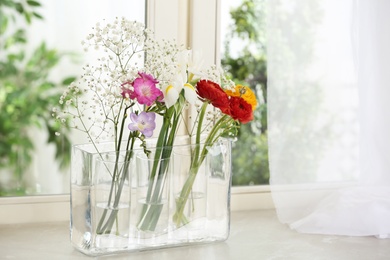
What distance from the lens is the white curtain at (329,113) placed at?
2.04 metres

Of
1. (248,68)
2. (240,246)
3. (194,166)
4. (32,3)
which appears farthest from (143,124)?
(248,68)

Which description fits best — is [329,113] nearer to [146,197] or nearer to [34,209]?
[146,197]

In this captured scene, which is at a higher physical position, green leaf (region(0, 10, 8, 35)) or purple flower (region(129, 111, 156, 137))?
green leaf (region(0, 10, 8, 35))

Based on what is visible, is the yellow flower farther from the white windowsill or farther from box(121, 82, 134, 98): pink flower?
the white windowsill

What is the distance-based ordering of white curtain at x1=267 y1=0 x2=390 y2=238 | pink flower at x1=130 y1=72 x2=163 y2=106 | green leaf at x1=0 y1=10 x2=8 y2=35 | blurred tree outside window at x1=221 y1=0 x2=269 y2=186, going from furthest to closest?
blurred tree outside window at x1=221 y1=0 x2=269 y2=186
white curtain at x1=267 y1=0 x2=390 y2=238
green leaf at x1=0 y1=10 x2=8 y2=35
pink flower at x1=130 y1=72 x2=163 y2=106

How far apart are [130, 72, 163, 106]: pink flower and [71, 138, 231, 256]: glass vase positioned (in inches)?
5.2

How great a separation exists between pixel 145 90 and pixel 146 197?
0.80ft

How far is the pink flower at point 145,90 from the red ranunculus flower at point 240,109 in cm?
17

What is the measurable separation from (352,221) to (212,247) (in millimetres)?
406

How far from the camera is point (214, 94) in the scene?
1681 millimetres

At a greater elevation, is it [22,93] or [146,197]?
[22,93]

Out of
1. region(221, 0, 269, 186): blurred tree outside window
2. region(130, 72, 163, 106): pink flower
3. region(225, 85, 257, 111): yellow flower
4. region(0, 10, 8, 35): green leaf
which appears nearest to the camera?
region(130, 72, 163, 106): pink flower

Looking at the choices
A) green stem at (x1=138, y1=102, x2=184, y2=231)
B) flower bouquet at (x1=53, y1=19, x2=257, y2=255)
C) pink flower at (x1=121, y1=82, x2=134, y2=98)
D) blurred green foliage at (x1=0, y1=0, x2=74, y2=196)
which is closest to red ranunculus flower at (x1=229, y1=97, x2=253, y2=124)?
flower bouquet at (x1=53, y1=19, x2=257, y2=255)

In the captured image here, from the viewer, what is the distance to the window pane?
1.93 m
